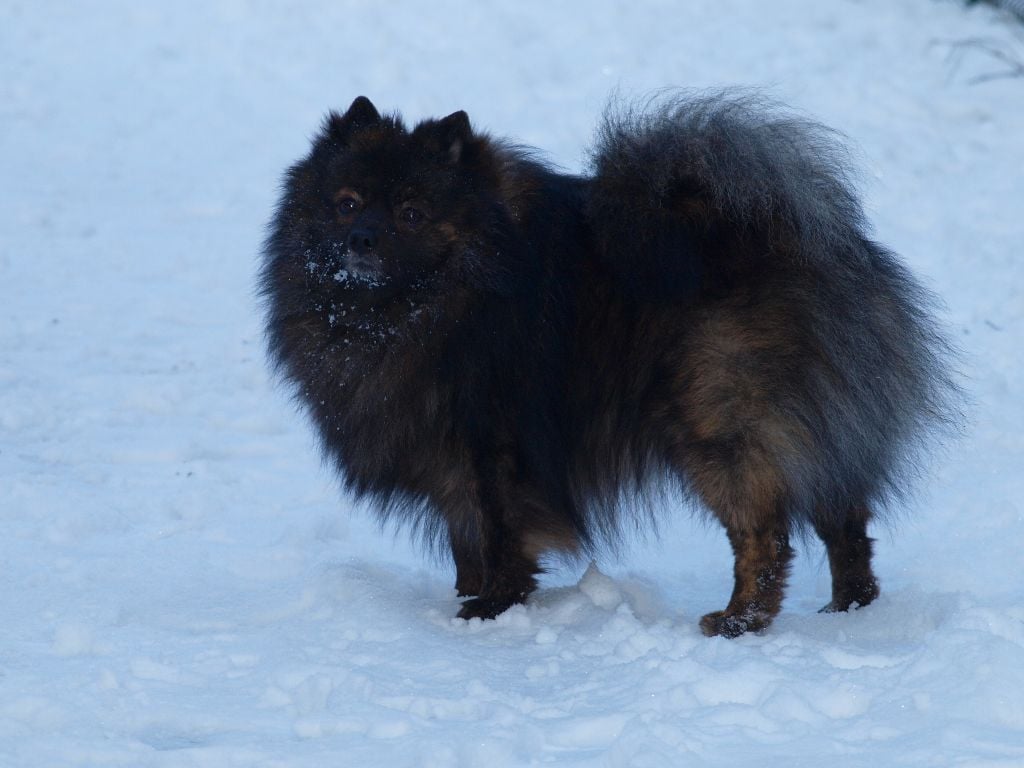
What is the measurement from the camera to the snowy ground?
129 inches

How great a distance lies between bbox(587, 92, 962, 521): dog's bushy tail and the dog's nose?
80cm

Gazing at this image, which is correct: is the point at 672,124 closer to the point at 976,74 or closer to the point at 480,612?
the point at 480,612

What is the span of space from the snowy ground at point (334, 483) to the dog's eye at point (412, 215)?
130 cm

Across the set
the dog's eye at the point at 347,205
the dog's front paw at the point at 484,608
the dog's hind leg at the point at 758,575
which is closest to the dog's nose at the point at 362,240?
the dog's eye at the point at 347,205

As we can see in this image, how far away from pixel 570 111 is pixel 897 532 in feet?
19.8

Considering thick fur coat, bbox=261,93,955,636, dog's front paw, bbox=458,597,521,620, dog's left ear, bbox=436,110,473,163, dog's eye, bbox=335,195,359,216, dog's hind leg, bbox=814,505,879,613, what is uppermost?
dog's left ear, bbox=436,110,473,163

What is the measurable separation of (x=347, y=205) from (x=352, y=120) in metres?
0.38

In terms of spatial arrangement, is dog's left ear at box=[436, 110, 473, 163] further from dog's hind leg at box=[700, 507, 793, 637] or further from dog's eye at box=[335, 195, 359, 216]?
dog's hind leg at box=[700, 507, 793, 637]

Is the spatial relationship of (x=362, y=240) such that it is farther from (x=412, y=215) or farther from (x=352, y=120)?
(x=352, y=120)

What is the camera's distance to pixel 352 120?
15.2ft

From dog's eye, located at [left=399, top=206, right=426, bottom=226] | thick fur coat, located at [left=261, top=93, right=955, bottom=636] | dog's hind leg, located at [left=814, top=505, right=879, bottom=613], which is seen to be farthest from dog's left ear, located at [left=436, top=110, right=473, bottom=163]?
dog's hind leg, located at [left=814, top=505, right=879, bottom=613]

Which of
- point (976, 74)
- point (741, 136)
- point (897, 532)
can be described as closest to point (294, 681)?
point (741, 136)

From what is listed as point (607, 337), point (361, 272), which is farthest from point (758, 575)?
point (361, 272)

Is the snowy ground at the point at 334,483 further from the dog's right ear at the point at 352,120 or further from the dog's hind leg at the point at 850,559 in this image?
the dog's right ear at the point at 352,120
